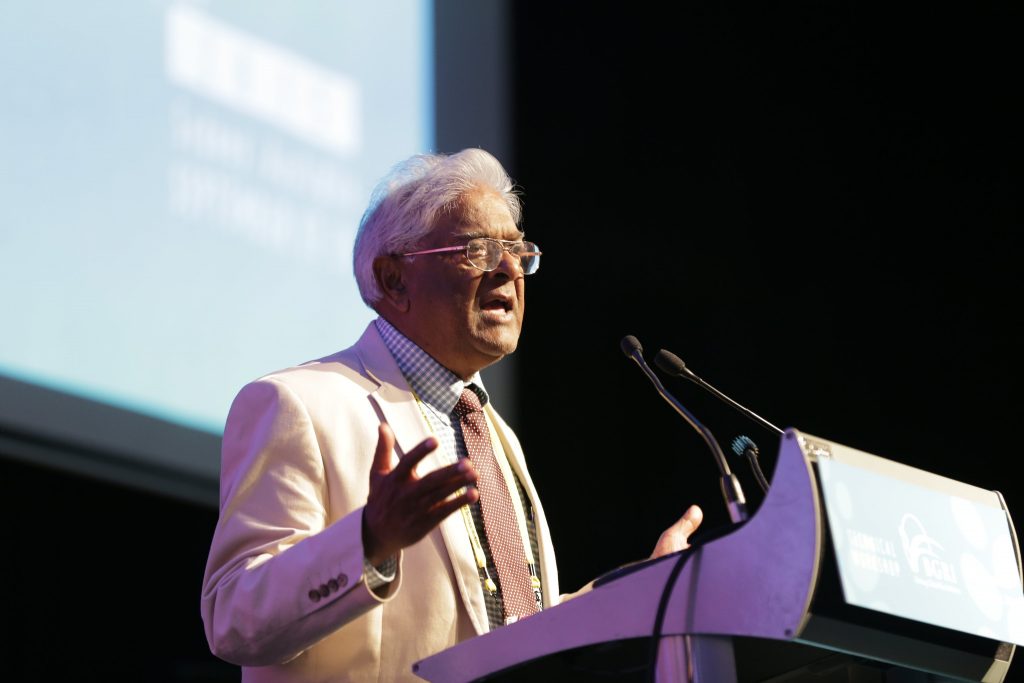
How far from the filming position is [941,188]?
464cm

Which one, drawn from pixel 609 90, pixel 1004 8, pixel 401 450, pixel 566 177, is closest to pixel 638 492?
pixel 566 177

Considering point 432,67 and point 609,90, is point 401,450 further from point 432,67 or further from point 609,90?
point 609,90

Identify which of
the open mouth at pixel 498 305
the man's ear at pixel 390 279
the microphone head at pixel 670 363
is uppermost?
the man's ear at pixel 390 279

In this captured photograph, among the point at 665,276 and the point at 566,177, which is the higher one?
the point at 566,177

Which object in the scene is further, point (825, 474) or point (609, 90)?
point (609, 90)

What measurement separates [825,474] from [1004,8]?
372 centimetres

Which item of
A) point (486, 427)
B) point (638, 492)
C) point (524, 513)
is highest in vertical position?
point (486, 427)

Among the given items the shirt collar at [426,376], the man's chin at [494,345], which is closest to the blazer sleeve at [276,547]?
the shirt collar at [426,376]

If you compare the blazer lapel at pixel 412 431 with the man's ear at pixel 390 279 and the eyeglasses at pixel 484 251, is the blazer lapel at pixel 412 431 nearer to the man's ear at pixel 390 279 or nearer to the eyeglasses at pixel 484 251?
the man's ear at pixel 390 279

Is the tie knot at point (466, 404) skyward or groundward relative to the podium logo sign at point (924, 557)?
groundward

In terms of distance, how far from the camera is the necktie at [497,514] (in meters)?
2.21

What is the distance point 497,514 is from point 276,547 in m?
0.53

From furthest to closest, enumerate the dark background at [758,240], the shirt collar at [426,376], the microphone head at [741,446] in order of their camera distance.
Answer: the dark background at [758,240], the shirt collar at [426,376], the microphone head at [741,446]

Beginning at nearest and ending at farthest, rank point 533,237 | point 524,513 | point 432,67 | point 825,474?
point 825,474 < point 524,513 < point 432,67 < point 533,237
